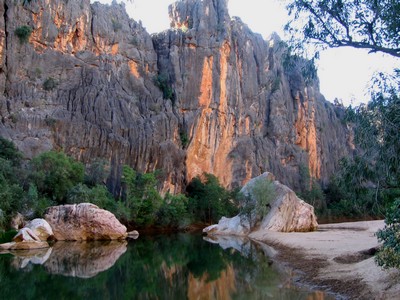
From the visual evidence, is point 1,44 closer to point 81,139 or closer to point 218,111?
point 81,139

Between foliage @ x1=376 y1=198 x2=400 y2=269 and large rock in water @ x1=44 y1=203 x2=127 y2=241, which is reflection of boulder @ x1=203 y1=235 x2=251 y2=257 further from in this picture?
foliage @ x1=376 y1=198 x2=400 y2=269

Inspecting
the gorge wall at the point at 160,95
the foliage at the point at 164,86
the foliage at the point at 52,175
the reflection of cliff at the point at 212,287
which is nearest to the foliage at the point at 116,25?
the gorge wall at the point at 160,95

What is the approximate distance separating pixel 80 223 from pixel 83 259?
37.8 ft

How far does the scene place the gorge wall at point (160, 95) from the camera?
1885 inches

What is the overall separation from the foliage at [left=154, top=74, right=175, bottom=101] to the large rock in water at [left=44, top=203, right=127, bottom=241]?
3256 cm

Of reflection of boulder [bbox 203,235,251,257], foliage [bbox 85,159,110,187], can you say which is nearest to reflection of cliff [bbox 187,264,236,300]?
reflection of boulder [bbox 203,235,251,257]

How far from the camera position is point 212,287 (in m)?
15.7

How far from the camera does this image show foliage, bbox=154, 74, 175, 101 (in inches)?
2544

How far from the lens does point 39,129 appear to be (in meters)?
45.9

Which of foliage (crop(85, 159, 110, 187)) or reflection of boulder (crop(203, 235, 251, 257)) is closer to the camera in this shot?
reflection of boulder (crop(203, 235, 251, 257))

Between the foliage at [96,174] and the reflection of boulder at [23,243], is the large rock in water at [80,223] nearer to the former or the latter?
the reflection of boulder at [23,243]

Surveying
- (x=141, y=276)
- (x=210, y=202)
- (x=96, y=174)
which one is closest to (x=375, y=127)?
(x=141, y=276)

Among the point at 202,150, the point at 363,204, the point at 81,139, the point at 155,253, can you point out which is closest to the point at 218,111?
the point at 202,150

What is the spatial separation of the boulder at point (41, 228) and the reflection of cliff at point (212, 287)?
15.0m
